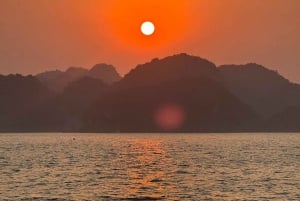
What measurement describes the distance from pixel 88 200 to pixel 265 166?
63150 mm

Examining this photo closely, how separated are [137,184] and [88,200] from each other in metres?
18.9

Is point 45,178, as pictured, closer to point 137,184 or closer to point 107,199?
point 137,184

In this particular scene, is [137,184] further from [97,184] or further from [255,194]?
[255,194]

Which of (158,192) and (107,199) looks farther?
(158,192)

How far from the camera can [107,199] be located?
219ft

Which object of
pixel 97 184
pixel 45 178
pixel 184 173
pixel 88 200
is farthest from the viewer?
pixel 184 173

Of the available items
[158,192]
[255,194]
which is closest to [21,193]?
[158,192]

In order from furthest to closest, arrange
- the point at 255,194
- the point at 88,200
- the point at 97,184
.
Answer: the point at 97,184 → the point at 255,194 → the point at 88,200

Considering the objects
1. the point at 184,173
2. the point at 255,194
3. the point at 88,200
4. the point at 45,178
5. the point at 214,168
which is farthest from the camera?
the point at 214,168

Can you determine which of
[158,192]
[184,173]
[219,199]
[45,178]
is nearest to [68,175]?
[45,178]

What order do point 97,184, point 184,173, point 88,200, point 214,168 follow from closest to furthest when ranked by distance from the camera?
point 88,200, point 97,184, point 184,173, point 214,168

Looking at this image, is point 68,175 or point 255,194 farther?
point 68,175

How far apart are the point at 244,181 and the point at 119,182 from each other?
2087 cm

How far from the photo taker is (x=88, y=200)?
65562 millimetres
